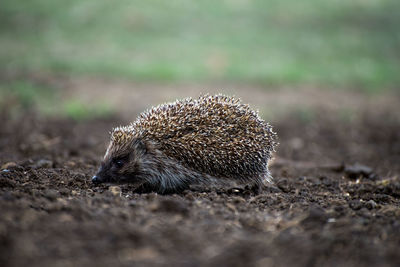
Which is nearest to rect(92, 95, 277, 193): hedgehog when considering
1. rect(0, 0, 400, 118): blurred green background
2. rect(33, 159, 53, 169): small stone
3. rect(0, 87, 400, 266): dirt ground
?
rect(0, 87, 400, 266): dirt ground

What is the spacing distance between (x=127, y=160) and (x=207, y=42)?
19.1m

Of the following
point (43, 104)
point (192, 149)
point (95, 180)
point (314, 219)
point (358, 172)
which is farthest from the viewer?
point (43, 104)

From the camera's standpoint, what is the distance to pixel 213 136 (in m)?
6.55

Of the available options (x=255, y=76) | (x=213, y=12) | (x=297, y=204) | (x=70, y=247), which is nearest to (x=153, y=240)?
(x=70, y=247)

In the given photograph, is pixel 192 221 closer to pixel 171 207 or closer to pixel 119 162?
pixel 171 207

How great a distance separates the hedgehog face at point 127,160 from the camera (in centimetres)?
679

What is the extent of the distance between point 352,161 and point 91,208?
6.98 m

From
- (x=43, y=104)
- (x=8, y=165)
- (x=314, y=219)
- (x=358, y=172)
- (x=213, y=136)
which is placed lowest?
(x=314, y=219)

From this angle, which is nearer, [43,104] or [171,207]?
[171,207]

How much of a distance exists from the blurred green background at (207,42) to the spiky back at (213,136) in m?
8.40

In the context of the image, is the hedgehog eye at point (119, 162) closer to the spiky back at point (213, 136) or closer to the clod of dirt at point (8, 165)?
the spiky back at point (213, 136)

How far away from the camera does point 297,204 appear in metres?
5.54

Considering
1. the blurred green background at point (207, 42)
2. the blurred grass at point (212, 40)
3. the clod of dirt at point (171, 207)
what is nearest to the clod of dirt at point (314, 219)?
the clod of dirt at point (171, 207)

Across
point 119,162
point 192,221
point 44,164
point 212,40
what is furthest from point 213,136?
Answer: point 212,40
